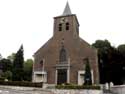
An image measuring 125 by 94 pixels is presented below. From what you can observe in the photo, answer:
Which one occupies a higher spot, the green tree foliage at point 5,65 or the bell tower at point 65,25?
the bell tower at point 65,25

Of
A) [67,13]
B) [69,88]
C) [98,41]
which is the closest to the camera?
[69,88]

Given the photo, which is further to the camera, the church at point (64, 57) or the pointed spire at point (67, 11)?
the pointed spire at point (67, 11)

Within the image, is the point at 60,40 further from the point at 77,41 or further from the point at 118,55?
the point at 118,55

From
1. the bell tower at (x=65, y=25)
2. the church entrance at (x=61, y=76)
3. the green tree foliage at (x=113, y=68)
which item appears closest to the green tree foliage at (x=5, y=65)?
the bell tower at (x=65, y=25)

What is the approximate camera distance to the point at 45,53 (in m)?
34.2

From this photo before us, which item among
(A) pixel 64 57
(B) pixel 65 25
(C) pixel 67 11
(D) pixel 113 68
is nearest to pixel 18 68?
(A) pixel 64 57

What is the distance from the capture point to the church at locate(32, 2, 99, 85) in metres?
31.1

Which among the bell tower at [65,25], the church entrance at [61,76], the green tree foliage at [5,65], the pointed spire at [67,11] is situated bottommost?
the church entrance at [61,76]

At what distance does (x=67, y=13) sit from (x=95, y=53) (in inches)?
354

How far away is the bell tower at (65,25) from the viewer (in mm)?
34000

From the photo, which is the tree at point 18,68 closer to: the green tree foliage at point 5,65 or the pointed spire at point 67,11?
the pointed spire at point 67,11

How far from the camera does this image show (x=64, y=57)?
108ft

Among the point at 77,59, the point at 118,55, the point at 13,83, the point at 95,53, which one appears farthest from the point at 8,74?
the point at 118,55

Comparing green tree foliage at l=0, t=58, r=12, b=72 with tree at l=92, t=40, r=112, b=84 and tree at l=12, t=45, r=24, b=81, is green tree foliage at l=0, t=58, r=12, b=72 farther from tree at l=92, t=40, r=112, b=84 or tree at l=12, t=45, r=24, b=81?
tree at l=92, t=40, r=112, b=84
